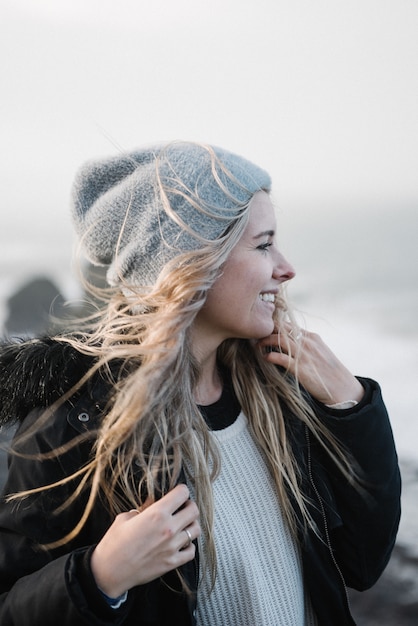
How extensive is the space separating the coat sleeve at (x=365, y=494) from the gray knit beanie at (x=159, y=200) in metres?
0.50

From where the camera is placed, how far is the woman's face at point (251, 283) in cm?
132

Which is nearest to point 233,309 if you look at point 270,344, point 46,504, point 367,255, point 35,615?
point 270,344

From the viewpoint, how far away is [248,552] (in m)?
1.28

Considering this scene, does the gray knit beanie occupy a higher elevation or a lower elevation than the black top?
higher

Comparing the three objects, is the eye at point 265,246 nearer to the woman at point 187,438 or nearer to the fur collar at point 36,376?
the woman at point 187,438

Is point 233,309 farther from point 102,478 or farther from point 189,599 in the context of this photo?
point 189,599

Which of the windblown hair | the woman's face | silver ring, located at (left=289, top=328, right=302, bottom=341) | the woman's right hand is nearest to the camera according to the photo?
the woman's right hand

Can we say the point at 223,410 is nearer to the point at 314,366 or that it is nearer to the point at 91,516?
the point at 314,366

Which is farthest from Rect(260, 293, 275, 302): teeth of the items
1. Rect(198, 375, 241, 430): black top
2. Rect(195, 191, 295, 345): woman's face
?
Rect(198, 375, 241, 430): black top

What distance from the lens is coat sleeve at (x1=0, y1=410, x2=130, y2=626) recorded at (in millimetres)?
1051

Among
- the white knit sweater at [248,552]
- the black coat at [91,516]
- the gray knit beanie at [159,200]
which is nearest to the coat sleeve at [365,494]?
the black coat at [91,516]

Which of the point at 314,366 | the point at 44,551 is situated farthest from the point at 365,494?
the point at 44,551

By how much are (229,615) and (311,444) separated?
412 millimetres

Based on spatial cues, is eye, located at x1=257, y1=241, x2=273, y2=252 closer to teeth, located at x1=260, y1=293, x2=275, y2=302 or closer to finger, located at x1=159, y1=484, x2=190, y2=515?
teeth, located at x1=260, y1=293, x2=275, y2=302
